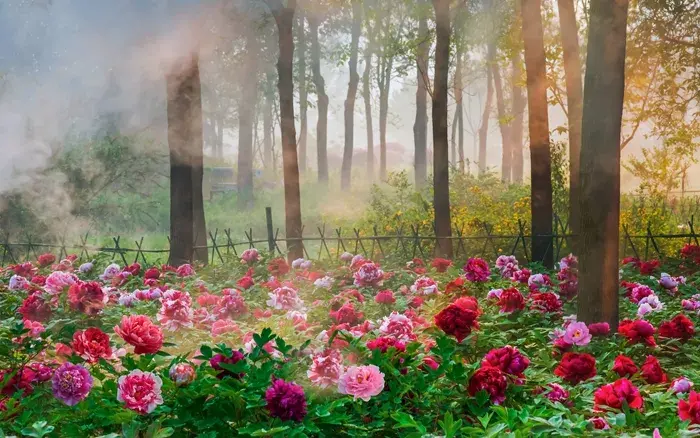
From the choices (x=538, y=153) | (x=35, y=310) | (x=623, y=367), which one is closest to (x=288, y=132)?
(x=538, y=153)

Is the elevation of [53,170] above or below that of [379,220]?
above

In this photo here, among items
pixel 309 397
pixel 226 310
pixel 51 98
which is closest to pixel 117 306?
pixel 226 310

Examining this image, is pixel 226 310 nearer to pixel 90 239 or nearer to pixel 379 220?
pixel 379 220

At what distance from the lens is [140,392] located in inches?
127

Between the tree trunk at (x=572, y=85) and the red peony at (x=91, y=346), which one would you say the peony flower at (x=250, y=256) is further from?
the red peony at (x=91, y=346)

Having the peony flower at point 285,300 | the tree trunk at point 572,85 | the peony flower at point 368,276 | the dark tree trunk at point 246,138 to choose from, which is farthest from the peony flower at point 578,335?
the dark tree trunk at point 246,138

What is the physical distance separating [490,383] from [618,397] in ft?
1.65

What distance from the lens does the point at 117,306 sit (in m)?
6.45

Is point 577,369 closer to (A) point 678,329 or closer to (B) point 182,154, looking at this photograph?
(A) point 678,329

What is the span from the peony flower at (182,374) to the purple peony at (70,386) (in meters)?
0.36

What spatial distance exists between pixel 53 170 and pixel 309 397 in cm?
1638

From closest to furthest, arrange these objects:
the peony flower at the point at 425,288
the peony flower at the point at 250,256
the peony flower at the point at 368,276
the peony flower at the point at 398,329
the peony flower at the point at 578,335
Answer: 1. the peony flower at the point at 398,329
2. the peony flower at the point at 578,335
3. the peony flower at the point at 425,288
4. the peony flower at the point at 368,276
5. the peony flower at the point at 250,256

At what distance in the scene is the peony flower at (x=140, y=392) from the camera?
3201mm

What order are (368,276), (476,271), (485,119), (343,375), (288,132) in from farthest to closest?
(485,119)
(288,132)
(368,276)
(476,271)
(343,375)
